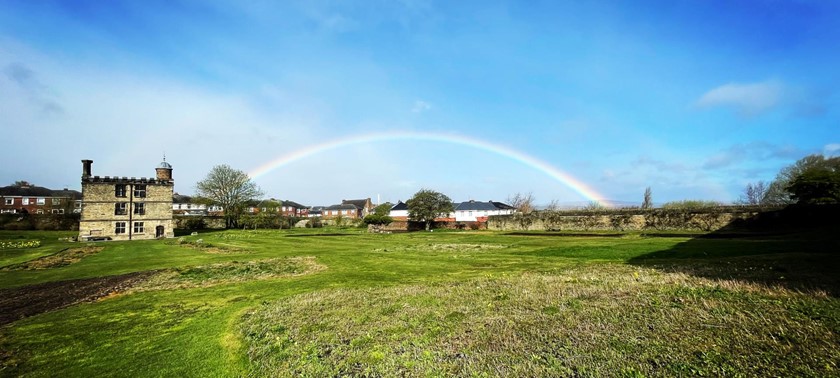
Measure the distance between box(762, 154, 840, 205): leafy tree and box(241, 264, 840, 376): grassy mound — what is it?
7915cm

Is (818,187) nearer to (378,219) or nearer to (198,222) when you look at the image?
(378,219)

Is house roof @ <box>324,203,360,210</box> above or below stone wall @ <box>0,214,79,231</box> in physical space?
above

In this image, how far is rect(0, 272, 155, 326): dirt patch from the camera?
12609 mm

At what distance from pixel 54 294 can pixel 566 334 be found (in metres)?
19.0

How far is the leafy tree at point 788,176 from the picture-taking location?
226ft

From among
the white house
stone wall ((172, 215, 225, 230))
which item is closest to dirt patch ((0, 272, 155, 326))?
stone wall ((172, 215, 225, 230))

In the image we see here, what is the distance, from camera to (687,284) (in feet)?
35.6

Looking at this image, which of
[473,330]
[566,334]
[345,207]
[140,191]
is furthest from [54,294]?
[345,207]

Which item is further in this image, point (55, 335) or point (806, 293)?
point (55, 335)

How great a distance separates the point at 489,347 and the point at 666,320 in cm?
360

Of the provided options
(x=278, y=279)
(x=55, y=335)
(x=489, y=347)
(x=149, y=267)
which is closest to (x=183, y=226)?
(x=149, y=267)

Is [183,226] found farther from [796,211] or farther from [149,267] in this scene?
[796,211]

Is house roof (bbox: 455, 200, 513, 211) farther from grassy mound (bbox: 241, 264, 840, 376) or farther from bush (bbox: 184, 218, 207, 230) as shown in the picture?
grassy mound (bbox: 241, 264, 840, 376)

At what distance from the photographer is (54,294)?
15141 mm
